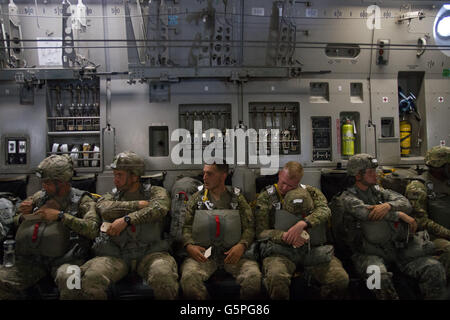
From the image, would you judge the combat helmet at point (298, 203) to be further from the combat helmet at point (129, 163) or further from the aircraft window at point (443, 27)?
the aircraft window at point (443, 27)

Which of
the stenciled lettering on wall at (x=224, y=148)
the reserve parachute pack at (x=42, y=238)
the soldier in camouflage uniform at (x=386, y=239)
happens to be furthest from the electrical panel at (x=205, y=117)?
the reserve parachute pack at (x=42, y=238)

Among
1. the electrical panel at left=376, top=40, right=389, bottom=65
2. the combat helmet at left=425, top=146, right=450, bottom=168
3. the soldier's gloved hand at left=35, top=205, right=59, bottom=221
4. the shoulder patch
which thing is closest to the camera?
the soldier's gloved hand at left=35, top=205, right=59, bottom=221

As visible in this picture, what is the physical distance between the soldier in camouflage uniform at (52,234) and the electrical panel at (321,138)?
3.01 meters

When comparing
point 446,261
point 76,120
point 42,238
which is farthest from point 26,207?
point 446,261

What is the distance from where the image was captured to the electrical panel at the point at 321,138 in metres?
4.46

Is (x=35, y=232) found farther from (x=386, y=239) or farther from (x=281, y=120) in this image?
(x=386, y=239)

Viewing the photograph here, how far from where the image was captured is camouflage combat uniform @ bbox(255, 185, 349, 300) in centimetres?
283

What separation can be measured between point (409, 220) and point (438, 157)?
0.96m

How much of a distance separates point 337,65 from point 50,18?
13.2 feet

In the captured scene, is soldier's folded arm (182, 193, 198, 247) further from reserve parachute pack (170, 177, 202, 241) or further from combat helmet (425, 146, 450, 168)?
combat helmet (425, 146, 450, 168)

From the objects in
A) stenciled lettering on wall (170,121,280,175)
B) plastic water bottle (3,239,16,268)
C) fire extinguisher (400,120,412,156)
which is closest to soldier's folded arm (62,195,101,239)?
plastic water bottle (3,239,16,268)

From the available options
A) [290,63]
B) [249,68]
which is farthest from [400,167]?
[249,68]

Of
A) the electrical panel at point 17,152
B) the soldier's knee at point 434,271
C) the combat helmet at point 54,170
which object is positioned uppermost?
the electrical panel at point 17,152

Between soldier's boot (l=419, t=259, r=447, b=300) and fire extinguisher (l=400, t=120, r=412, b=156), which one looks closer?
soldier's boot (l=419, t=259, r=447, b=300)
